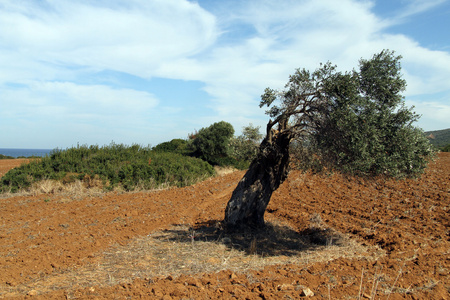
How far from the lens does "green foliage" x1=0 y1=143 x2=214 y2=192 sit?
13.0 meters

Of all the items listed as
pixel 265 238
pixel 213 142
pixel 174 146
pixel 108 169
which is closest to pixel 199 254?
pixel 265 238

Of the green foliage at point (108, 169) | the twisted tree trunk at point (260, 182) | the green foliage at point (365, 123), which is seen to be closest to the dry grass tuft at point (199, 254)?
the twisted tree trunk at point (260, 182)

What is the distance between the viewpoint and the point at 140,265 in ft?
17.9

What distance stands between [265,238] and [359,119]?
11.2 feet

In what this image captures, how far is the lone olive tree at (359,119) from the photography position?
5.24 meters

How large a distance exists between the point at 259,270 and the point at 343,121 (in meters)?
2.79

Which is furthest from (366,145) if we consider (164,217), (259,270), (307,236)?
(164,217)

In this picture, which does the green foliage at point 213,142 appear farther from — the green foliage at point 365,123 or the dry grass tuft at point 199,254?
the green foliage at point 365,123

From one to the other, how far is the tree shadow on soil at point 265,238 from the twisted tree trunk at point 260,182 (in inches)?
11.1

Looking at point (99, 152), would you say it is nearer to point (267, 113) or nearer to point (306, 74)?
point (267, 113)

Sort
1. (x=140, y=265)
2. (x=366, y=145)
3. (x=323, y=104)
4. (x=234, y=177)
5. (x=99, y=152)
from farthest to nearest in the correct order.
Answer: (x=234, y=177) < (x=99, y=152) < (x=323, y=104) < (x=140, y=265) < (x=366, y=145)

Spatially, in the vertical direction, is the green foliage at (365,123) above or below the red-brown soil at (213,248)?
above

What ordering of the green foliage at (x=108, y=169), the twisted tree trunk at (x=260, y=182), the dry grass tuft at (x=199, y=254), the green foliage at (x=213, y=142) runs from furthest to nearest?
the green foliage at (x=213, y=142) < the green foliage at (x=108, y=169) < the twisted tree trunk at (x=260, y=182) < the dry grass tuft at (x=199, y=254)

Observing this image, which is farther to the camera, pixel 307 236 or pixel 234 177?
pixel 234 177
